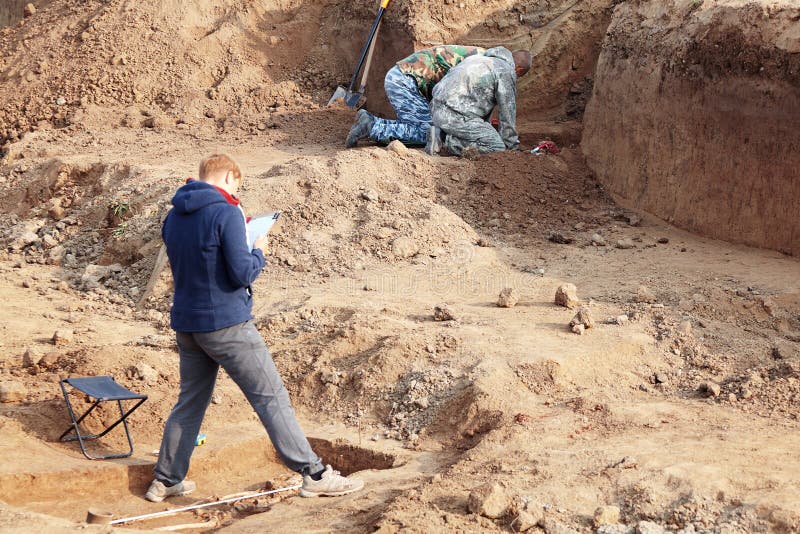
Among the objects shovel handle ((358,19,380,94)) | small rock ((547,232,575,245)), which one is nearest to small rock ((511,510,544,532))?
small rock ((547,232,575,245))

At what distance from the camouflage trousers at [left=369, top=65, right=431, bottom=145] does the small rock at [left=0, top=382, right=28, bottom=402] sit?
4.57 meters

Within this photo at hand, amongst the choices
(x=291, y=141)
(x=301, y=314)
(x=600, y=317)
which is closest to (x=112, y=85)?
(x=291, y=141)

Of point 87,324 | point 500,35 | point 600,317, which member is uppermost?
point 500,35

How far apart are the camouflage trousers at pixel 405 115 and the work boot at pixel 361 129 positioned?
0.10 metres

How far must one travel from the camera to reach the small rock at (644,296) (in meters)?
6.12

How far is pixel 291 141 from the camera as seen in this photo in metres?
10.2

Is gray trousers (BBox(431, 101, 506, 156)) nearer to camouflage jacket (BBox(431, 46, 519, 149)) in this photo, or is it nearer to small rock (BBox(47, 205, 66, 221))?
camouflage jacket (BBox(431, 46, 519, 149))

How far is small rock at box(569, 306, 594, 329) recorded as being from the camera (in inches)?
225

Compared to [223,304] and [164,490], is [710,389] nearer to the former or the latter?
[223,304]

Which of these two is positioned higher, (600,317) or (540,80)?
(540,80)

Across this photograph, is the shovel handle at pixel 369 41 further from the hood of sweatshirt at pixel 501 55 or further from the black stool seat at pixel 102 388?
the black stool seat at pixel 102 388

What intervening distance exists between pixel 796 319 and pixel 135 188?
17.5ft

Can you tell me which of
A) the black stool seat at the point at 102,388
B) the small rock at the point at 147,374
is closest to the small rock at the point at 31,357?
the small rock at the point at 147,374

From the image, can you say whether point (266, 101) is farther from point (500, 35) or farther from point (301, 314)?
point (301, 314)
